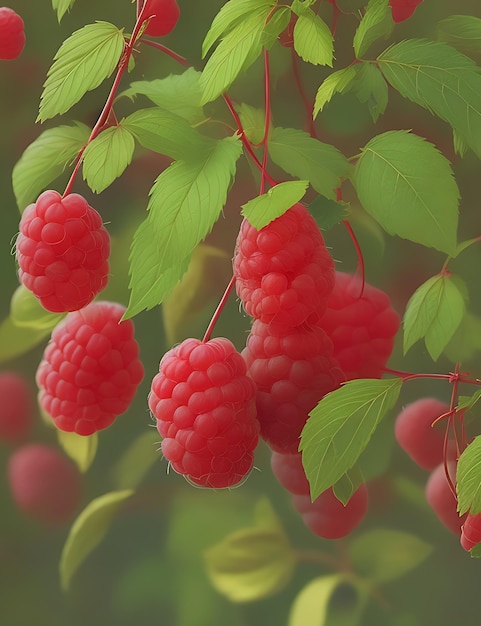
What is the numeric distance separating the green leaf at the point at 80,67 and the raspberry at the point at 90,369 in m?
0.14

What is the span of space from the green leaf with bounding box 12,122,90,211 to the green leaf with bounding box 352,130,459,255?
188 millimetres

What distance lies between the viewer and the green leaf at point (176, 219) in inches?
17.8

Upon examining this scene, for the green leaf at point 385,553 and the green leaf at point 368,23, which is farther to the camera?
the green leaf at point 385,553

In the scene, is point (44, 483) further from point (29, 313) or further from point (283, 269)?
point (283, 269)

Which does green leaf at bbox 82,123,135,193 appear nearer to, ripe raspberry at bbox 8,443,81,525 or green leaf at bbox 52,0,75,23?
green leaf at bbox 52,0,75,23

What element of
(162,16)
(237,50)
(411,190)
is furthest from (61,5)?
(411,190)

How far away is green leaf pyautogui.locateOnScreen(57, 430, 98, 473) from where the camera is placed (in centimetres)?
70

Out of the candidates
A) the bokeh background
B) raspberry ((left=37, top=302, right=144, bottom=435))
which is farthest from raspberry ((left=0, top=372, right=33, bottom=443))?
raspberry ((left=37, top=302, right=144, bottom=435))

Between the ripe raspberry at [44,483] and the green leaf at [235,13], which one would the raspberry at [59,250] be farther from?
the ripe raspberry at [44,483]

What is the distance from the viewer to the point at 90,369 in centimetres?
57

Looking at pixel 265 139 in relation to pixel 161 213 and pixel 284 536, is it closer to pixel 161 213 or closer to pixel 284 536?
pixel 161 213

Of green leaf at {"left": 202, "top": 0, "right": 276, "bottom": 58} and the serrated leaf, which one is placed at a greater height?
green leaf at {"left": 202, "top": 0, "right": 276, "bottom": 58}

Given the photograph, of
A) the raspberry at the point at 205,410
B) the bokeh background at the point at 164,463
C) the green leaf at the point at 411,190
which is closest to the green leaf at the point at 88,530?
the bokeh background at the point at 164,463

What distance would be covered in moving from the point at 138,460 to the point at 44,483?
0.09m
